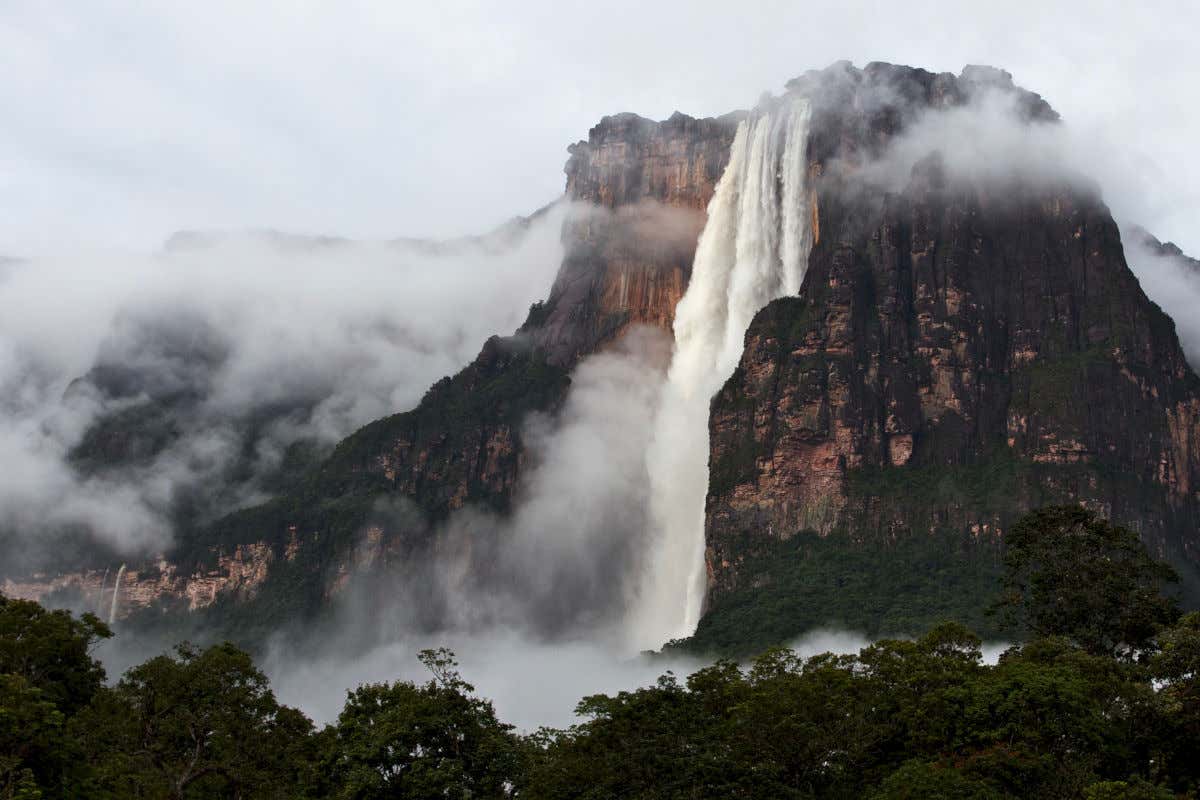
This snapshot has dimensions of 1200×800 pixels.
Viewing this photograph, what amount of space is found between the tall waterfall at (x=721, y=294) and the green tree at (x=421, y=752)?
303 feet

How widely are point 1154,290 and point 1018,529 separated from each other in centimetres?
11640

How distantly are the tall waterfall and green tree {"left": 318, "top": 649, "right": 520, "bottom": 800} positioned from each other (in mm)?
92440

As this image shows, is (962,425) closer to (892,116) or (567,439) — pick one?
(892,116)

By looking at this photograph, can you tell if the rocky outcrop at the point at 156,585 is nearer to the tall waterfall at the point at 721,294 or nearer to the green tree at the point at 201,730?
the tall waterfall at the point at 721,294

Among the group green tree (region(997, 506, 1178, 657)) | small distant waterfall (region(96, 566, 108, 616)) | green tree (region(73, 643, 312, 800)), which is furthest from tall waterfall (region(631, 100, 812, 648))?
green tree (region(73, 643, 312, 800))

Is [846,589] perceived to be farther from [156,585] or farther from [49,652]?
[156,585]

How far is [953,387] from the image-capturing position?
127 m

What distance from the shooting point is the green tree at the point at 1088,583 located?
58688mm

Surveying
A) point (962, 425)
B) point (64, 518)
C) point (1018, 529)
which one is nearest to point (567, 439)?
point (962, 425)

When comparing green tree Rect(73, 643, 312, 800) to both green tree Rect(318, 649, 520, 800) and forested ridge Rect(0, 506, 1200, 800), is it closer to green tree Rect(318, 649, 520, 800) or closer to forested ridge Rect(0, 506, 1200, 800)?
forested ridge Rect(0, 506, 1200, 800)

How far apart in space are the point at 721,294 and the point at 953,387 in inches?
1393

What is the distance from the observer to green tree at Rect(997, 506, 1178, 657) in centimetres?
5869

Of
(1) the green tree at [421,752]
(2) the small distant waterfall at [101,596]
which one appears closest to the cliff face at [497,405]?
(2) the small distant waterfall at [101,596]

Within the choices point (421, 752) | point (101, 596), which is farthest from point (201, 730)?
point (101, 596)
